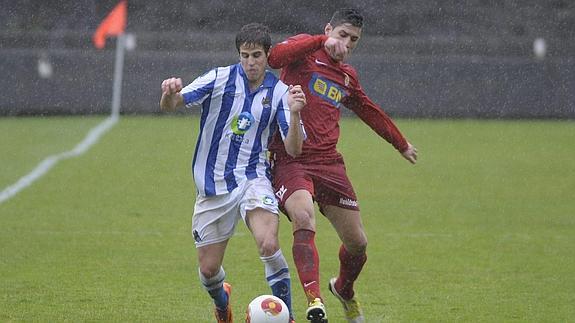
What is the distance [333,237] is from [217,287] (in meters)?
4.33

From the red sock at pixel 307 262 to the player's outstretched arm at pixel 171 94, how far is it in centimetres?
108

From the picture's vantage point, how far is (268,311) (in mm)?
5953

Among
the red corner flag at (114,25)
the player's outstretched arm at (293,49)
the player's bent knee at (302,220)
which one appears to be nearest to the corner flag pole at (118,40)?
the red corner flag at (114,25)

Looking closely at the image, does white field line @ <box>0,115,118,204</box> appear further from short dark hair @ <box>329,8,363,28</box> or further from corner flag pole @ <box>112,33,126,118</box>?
short dark hair @ <box>329,8,363,28</box>

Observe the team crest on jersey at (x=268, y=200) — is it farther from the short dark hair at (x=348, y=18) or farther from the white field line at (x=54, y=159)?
the white field line at (x=54, y=159)

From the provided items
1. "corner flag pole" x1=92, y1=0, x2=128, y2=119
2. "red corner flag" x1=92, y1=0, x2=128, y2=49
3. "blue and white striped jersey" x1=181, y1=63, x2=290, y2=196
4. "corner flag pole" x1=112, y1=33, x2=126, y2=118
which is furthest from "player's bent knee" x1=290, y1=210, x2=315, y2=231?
"red corner flag" x1=92, y1=0, x2=128, y2=49

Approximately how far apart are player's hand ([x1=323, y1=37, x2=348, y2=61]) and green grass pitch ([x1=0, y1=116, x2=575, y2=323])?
1.71 metres

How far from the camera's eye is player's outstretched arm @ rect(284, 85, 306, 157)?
6.19 meters

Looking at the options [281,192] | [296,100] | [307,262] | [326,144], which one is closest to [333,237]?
[326,144]

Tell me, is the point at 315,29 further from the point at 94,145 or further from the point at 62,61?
the point at 94,145

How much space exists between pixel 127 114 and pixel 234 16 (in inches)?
275

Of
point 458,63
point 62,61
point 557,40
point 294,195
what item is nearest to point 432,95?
point 458,63

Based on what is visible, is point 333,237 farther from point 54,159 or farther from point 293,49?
point 54,159

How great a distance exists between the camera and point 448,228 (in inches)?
444
